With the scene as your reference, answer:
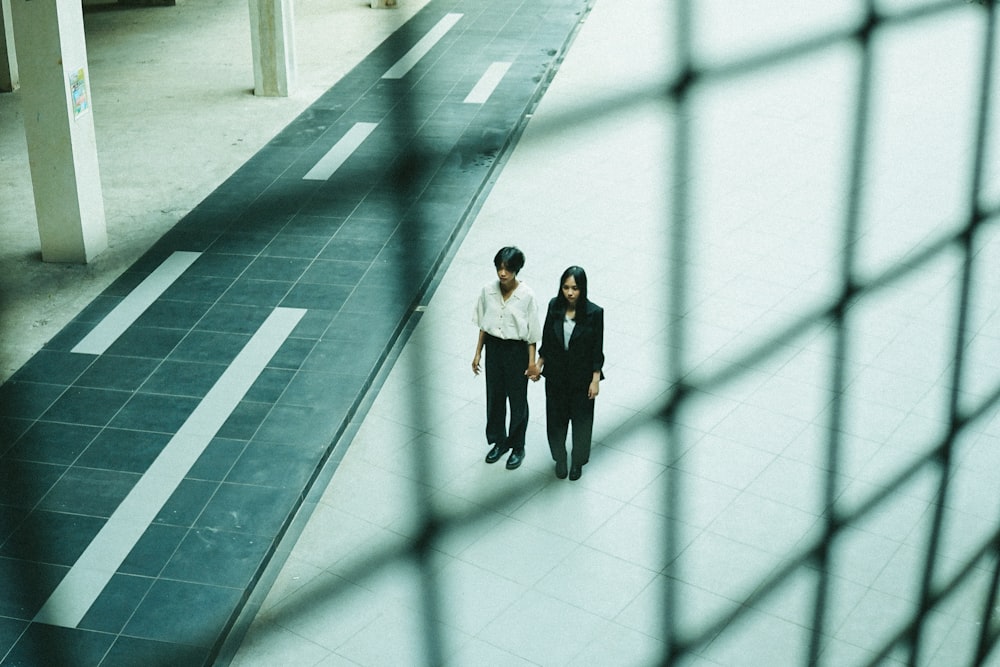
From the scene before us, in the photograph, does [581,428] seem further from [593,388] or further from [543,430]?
[543,430]

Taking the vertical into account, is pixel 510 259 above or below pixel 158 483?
above

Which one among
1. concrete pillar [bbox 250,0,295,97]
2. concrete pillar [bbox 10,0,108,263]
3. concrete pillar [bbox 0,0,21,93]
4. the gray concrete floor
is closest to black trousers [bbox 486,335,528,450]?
the gray concrete floor

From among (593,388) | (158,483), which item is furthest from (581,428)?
(158,483)

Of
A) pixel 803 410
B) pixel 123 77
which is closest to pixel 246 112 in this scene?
pixel 123 77

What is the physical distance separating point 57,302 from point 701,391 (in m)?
4.74

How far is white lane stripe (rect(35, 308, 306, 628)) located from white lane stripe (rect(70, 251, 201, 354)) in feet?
3.19

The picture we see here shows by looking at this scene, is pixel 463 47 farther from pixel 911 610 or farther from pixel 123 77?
pixel 911 610

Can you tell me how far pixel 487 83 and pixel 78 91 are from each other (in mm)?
5721

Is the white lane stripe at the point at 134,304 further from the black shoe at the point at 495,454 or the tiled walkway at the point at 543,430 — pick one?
the black shoe at the point at 495,454

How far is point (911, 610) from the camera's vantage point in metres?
5.21

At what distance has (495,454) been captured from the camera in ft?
20.9

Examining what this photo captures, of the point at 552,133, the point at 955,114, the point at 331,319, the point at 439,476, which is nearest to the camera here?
the point at 552,133

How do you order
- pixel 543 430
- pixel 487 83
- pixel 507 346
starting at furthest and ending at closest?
pixel 487 83, pixel 543 430, pixel 507 346

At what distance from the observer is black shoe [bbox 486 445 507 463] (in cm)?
634
